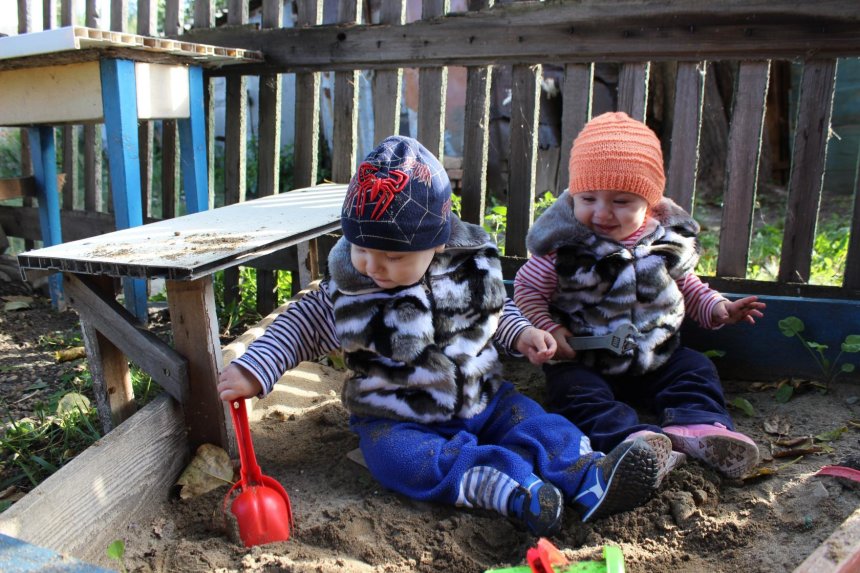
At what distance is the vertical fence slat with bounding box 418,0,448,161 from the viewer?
132 inches

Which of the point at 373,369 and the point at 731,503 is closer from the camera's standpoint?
the point at 731,503

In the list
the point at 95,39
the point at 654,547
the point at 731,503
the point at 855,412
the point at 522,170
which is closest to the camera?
the point at 654,547

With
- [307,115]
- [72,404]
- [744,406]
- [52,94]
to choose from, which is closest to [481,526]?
[744,406]

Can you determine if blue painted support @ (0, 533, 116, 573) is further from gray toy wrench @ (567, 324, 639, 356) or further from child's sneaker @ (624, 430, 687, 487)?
gray toy wrench @ (567, 324, 639, 356)

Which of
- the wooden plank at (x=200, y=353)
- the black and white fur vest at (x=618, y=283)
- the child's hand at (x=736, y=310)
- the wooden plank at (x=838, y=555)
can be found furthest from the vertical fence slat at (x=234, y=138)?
the wooden plank at (x=838, y=555)

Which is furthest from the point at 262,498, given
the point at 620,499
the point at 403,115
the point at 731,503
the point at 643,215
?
the point at 403,115

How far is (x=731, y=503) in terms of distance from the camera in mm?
1971

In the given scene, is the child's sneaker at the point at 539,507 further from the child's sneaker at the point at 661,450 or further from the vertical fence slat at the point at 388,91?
the vertical fence slat at the point at 388,91

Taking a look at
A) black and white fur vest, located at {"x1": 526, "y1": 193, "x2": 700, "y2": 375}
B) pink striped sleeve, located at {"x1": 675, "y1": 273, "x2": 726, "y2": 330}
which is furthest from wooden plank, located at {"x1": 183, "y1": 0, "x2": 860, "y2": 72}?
pink striped sleeve, located at {"x1": 675, "y1": 273, "x2": 726, "y2": 330}

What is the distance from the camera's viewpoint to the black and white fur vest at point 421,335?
6.89ft

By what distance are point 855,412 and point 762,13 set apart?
1.44 m

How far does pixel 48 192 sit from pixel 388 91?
208 cm

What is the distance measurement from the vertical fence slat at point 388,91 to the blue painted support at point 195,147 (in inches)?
31.9

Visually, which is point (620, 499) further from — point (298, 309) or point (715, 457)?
point (298, 309)
